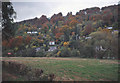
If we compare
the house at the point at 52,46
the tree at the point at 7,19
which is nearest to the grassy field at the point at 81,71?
the tree at the point at 7,19

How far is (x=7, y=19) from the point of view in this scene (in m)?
10.4

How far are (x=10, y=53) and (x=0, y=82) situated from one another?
25703mm

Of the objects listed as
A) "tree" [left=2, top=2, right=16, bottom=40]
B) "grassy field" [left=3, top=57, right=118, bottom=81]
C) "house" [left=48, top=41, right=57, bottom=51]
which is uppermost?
"tree" [left=2, top=2, right=16, bottom=40]

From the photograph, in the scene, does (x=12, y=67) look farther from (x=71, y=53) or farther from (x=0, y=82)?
(x=71, y=53)

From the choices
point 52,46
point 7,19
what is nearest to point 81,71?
point 7,19

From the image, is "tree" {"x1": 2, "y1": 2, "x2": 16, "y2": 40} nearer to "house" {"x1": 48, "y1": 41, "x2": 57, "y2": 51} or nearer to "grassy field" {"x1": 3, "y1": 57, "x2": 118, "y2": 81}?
"grassy field" {"x1": 3, "y1": 57, "x2": 118, "y2": 81}

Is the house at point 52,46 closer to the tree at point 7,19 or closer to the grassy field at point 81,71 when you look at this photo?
the grassy field at point 81,71

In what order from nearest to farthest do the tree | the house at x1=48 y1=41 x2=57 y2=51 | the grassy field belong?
the grassy field
the tree
the house at x1=48 y1=41 x2=57 y2=51

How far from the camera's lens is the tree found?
33.3 feet

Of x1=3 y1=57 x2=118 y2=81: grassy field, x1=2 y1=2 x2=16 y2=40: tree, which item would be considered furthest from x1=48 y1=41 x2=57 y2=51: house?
x1=2 y1=2 x2=16 y2=40: tree

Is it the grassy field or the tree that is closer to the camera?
the grassy field

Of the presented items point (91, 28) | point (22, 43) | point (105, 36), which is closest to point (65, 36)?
point (91, 28)

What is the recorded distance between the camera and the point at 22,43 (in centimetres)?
3597

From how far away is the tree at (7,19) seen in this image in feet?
33.3
